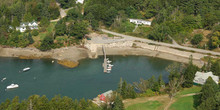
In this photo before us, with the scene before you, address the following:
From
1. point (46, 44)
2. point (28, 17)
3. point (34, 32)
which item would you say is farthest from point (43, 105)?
point (28, 17)

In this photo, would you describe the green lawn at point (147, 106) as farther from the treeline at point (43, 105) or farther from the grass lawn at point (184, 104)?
the treeline at point (43, 105)

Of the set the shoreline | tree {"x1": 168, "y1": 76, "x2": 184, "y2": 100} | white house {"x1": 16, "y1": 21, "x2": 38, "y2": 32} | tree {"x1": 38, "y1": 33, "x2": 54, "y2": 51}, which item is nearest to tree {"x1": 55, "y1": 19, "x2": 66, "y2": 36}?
tree {"x1": 38, "y1": 33, "x2": 54, "y2": 51}

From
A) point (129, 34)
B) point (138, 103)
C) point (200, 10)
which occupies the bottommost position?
point (138, 103)

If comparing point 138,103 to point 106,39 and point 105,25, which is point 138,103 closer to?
point 106,39

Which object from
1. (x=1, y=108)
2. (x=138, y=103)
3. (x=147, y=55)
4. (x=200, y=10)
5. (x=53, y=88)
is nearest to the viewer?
(x=1, y=108)

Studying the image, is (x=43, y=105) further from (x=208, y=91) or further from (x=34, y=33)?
(x=34, y=33)

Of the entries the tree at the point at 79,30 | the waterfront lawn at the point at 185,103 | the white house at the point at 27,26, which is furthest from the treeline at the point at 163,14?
the waterfront lawn at the point at 185,103

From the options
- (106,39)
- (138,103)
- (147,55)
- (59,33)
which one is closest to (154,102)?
(138,103)
